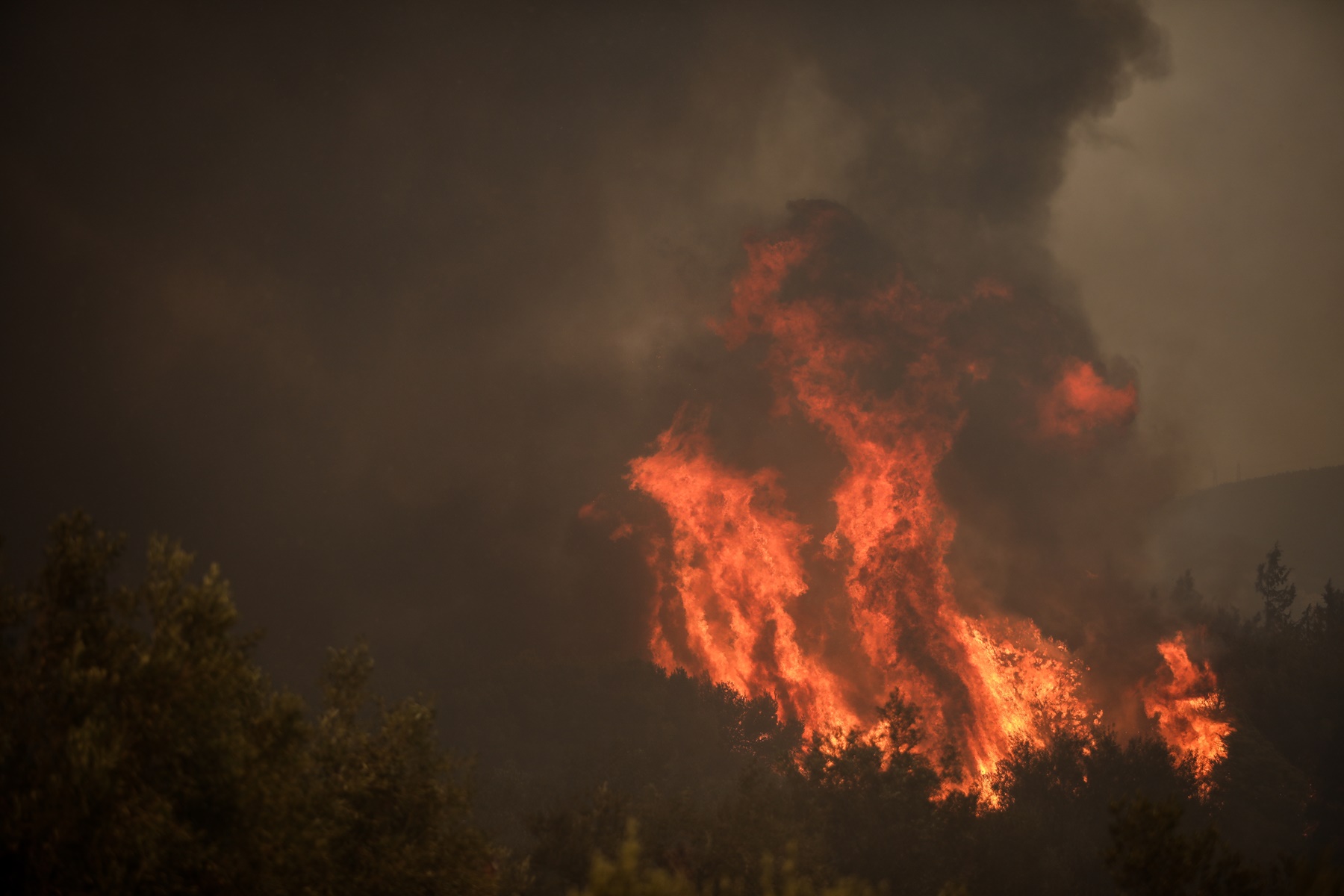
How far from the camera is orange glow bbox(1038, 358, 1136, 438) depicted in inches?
2120

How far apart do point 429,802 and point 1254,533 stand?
216927mm

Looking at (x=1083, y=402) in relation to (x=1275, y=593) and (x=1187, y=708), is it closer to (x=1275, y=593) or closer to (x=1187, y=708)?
(x=1187, y=708)

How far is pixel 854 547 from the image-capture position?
172 feet

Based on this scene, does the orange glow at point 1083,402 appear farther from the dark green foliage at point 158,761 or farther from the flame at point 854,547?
the dark green foliage at point 158,761

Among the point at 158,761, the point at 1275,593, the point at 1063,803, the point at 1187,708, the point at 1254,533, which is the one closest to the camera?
the point at 158,761

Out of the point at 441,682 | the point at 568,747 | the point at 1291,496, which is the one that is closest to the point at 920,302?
the point at 568,747

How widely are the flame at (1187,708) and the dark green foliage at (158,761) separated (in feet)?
145

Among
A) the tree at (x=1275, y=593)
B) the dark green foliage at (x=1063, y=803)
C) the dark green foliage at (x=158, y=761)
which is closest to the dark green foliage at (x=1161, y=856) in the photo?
the dark green foliage at (x=1063, y=803)

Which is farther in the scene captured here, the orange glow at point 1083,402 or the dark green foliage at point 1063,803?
the orange glow at point 1083,402

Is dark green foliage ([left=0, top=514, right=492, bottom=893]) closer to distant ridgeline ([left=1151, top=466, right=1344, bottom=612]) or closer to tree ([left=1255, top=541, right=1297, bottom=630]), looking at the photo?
tree ([left=1255, top=541, right=1297, bottom=630])

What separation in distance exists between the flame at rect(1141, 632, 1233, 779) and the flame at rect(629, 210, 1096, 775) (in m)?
4.56

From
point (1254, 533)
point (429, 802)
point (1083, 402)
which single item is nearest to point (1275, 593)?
point (1083, 402)

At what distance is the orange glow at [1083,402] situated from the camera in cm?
5384

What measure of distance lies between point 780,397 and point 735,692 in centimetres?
2457
